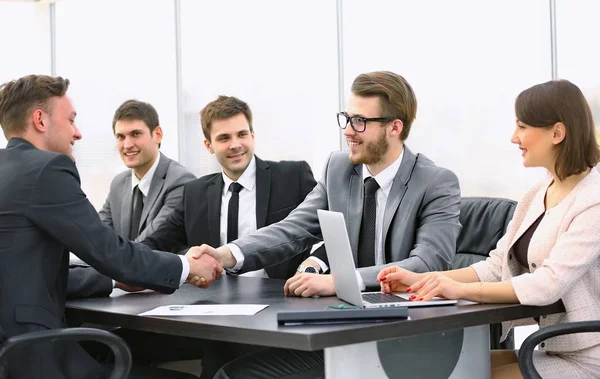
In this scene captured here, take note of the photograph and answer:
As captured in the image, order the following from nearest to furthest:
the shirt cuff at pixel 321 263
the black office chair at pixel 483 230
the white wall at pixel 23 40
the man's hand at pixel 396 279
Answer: the man's hand at pixel 396 279 < the black office chair at pixel 483 230 < the shirt cuff at pixel 321 263 < the white wall at pixel 23 40

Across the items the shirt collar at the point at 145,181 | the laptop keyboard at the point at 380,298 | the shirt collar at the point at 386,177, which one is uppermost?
the shirt collar at the point at 386,177

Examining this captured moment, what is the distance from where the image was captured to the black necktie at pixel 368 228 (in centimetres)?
374

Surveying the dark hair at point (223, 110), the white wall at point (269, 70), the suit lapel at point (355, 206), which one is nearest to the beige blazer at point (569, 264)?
the suit lapel at point (355, 206)

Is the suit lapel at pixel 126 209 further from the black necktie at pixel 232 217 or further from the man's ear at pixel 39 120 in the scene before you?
the man's ear at pixel 39 120

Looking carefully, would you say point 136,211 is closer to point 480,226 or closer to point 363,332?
point 480,226

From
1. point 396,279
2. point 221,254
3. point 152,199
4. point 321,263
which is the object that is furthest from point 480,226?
point 152,199

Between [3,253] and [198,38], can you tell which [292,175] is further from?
[198,38]

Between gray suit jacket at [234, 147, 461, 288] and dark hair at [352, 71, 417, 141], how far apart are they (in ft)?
0.56

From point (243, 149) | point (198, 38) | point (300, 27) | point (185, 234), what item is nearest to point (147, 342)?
point (185, 234)

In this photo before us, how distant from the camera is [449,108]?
626 cm

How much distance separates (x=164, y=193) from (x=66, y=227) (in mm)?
2044

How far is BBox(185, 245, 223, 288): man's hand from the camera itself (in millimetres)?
3479

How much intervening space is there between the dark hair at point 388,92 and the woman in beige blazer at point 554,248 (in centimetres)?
76

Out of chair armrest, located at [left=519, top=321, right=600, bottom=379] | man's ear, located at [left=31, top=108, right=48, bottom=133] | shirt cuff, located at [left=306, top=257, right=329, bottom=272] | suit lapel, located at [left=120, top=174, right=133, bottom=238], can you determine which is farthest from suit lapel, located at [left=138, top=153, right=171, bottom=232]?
chair armrest, located at [left=519, top=321, right=600, bottom=379]
